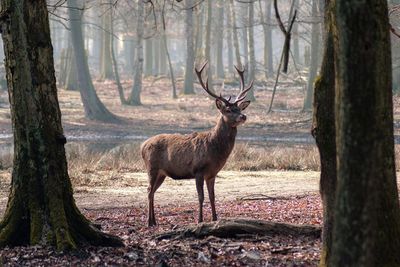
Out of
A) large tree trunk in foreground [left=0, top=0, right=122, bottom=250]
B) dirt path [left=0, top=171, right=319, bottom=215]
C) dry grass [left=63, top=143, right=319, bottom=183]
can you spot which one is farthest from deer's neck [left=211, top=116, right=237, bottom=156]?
dry grass [left=63, top=143, right=319, bottom=183]

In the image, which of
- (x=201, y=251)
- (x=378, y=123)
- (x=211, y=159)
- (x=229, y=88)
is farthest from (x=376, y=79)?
(x=229, y=88)

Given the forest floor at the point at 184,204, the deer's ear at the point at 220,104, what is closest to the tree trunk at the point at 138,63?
the forest floor at the point at 184,204

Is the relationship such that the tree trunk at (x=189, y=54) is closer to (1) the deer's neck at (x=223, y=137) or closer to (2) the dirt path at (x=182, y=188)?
(2) the dirt path at (x=182, y=188)

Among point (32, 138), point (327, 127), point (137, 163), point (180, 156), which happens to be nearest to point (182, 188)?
point (137, 163)

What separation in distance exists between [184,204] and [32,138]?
20.6 ft

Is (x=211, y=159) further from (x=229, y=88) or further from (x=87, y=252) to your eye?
(x=229, y=88)

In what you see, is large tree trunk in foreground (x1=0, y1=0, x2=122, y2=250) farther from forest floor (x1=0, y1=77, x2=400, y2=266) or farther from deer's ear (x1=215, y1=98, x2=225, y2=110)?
deer's ear (x1=215, y1=98, x2=225, y2=110)

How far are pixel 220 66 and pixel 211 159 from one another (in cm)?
4561

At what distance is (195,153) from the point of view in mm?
→ 12891

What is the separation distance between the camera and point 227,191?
17062mm

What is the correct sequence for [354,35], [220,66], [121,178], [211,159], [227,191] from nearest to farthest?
1. [354,35]
2. [211,159]
3. [227,191]
4. [121,178]
5. [220,66]

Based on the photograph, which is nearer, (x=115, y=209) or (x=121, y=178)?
(x=115, y=209)

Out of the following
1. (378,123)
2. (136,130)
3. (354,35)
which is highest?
(354,35)

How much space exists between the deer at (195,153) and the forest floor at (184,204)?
627 mm
